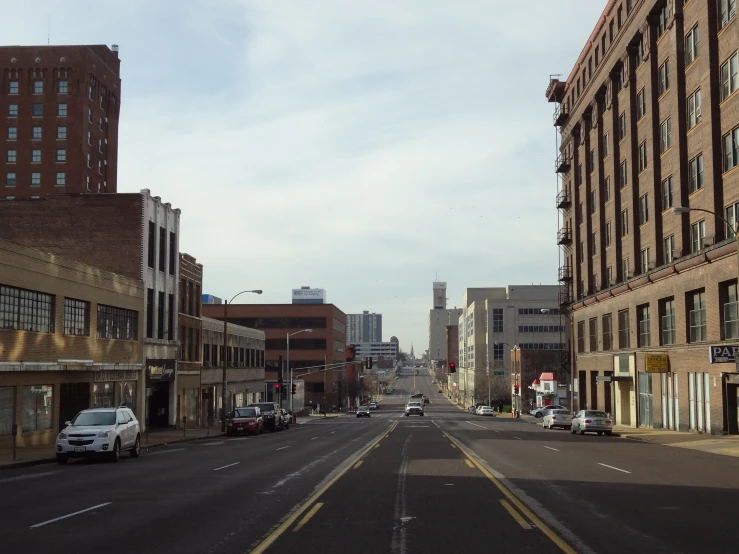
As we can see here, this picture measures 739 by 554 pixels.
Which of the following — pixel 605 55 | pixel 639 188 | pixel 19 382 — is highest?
pixel 605 55

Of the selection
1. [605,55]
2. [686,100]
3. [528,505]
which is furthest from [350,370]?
[528,505]

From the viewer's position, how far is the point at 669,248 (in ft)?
160

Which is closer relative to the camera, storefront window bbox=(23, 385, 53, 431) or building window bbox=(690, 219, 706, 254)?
A: storefront window bbox=(23, 385, 53, 431)

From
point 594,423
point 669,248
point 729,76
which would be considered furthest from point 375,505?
point 669,248

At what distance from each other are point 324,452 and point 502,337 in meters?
121

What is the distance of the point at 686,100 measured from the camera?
45.1 m

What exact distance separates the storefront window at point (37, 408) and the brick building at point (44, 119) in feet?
175

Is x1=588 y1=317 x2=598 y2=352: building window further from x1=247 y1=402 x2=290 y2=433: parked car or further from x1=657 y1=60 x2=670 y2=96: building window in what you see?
x1=247 y1=402 x2=290 y2=433: parked car

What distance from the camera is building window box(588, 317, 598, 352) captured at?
6600 centimetres

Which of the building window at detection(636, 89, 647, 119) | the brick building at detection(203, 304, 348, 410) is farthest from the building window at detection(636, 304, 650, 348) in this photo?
the brick building at detection(203, 304, 348, 410)

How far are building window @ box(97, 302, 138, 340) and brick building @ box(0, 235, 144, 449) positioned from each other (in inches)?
2.2

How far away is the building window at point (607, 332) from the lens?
61.4m

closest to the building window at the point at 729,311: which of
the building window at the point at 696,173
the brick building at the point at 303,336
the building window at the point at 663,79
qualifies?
the building window at the point at 696,173

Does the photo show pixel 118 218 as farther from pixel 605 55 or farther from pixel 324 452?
pixel 605 55
